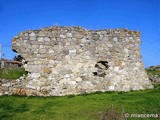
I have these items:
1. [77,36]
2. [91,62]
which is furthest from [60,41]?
[91,62]

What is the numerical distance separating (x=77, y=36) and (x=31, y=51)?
229cm

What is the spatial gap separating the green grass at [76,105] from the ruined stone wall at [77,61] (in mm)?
713

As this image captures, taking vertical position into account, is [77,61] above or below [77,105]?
above

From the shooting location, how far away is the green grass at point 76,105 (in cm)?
1034

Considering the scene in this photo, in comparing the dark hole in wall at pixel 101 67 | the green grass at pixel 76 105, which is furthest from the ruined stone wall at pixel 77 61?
the green grass at pixel 76 105

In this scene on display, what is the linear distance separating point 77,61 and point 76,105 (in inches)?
127

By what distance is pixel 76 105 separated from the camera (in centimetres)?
1180

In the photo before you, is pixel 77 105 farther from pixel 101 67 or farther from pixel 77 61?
pixel 101 67

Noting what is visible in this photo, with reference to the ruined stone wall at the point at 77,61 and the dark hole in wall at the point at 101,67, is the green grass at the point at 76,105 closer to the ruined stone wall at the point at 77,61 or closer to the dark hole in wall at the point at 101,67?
the ruined stone wall at the point at 77,61

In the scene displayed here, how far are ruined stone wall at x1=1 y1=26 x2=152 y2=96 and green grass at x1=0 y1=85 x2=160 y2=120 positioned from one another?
71cm

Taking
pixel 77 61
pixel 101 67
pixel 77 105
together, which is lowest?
pixel 77 105

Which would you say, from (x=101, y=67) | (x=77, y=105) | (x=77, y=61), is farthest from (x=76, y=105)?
(x=101, y=67)

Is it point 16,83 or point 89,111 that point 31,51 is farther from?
point 89,111

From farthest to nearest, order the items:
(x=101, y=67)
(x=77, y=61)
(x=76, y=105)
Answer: (x=101, y=67) < (x=77, y=61) < (x=76, y=105)
